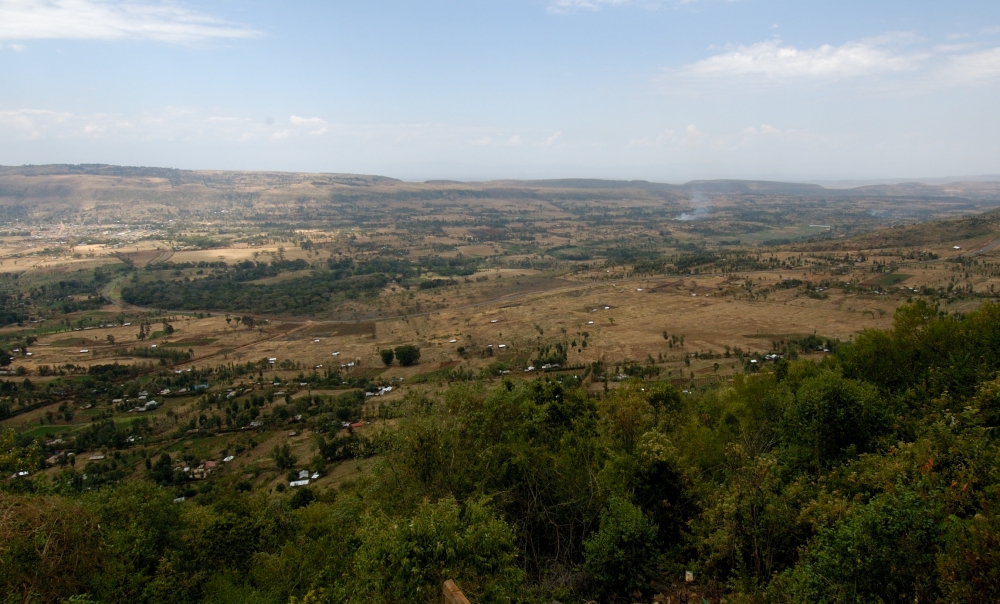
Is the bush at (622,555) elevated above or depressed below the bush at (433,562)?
below

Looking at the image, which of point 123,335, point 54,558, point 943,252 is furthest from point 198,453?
point 943,252

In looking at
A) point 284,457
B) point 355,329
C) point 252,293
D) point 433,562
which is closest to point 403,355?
point 355,329

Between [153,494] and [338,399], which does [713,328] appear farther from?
[153,494]

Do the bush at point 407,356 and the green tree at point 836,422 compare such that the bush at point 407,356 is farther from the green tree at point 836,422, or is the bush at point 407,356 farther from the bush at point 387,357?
the green tree at point 836,422

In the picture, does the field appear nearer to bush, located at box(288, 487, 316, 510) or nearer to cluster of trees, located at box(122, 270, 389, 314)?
cluster of trees, located at box(122, 270, 389, 314)

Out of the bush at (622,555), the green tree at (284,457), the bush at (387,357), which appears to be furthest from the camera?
the bush at (387,357)

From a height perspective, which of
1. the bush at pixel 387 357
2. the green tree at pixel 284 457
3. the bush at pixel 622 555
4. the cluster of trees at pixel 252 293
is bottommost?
the green tree at pixel 284 457

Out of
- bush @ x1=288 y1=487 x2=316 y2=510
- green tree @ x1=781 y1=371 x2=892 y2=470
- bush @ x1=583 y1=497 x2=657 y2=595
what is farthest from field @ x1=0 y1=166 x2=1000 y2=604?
green tree @ x1=781 y1=371 x2=892 y2=470

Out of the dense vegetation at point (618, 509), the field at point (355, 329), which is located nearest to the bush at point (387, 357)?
the field at point (355, 329)
